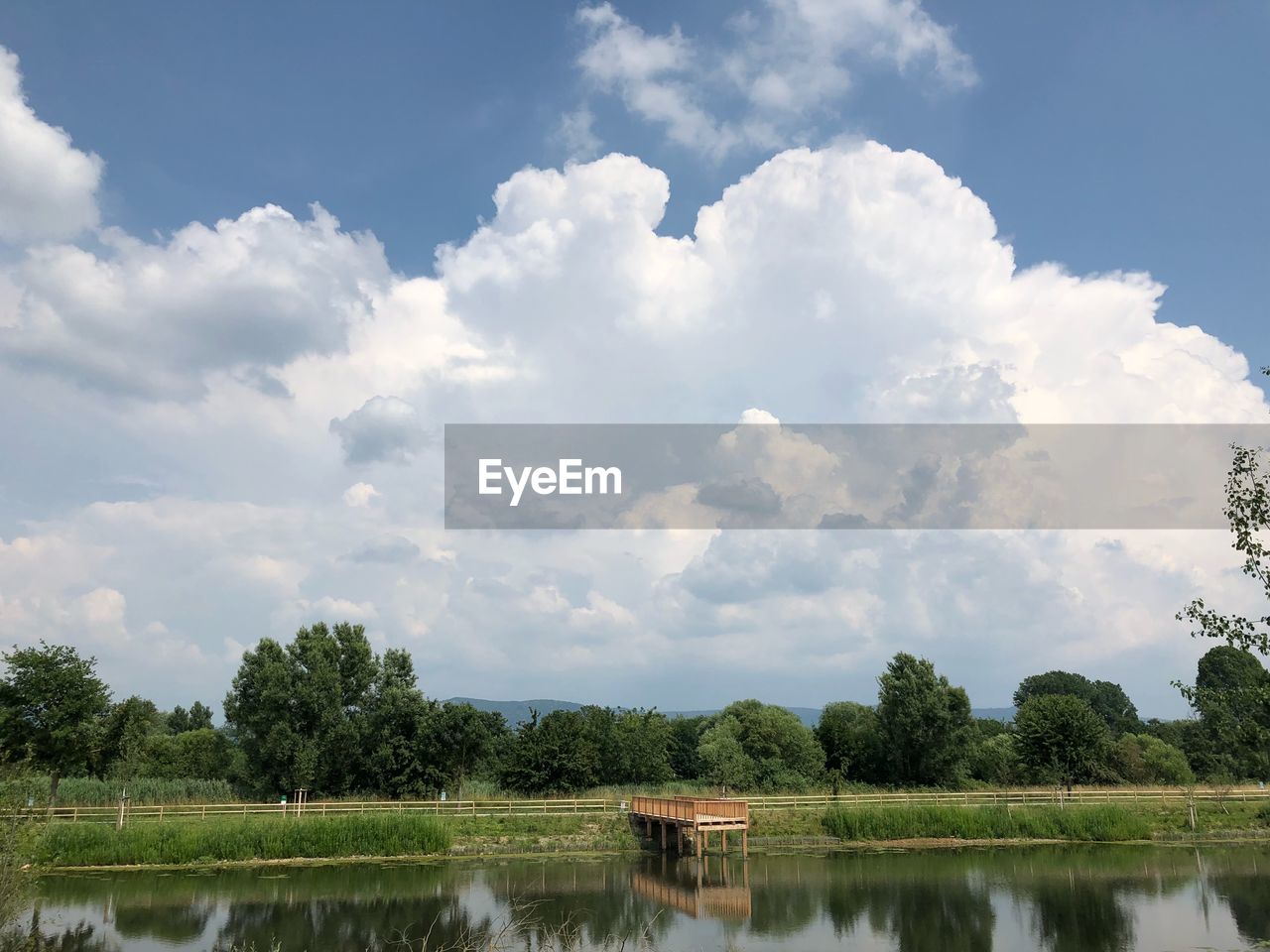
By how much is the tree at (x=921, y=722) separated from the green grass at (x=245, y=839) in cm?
3129

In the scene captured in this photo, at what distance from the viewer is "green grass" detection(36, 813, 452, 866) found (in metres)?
33.4

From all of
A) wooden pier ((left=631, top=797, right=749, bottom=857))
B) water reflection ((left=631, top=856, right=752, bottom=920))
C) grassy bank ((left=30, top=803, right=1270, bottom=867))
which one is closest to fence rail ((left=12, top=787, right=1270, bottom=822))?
wooden pier ((left=631, top=797, right=749, bottom=857))

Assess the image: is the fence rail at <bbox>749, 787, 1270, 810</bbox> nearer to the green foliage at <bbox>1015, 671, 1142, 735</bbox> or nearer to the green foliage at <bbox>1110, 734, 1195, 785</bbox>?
the green foliage at <bbox>1110, 734, 1195, 785</bbox>

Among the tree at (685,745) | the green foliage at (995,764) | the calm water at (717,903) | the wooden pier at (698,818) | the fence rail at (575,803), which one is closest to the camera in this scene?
the calm water at (717,903)

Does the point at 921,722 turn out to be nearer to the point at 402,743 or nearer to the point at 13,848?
the point at 402,743

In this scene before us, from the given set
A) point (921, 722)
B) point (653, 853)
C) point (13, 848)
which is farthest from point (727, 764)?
point (13, 848)

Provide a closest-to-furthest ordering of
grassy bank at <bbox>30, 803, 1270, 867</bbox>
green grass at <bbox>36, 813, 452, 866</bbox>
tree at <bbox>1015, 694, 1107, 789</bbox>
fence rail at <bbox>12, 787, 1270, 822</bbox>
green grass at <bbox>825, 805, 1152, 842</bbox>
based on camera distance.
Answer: green grass at <bbox>36, 813, 452, 866</bbox> < grassy bank at <bbox>30, 803, 1270, 867</bbox> < fence rail at <bbox>12, 787, 1270, 822</bbox> < green grass at <bbox>825, 805, 1152, 842</bbox> < tree at <bbox>1015, 694, 1107, 789</bbox>

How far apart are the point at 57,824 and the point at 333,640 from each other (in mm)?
17320

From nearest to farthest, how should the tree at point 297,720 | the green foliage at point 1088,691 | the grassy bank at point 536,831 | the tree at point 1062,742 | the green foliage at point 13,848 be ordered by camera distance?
the green foliage at point 13,848 → the grassy bank at point 536,831 → the tree at point 297,720 → the tree at point 1062,742 → the green foliage at point 1088,691

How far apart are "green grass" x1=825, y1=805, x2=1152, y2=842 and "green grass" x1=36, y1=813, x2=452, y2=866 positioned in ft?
58.4

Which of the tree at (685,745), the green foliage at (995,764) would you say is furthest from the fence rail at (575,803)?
the tree at (685,745)

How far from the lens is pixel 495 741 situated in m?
49.3

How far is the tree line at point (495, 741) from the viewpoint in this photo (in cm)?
3953

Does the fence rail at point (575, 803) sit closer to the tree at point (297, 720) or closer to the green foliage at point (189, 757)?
the tree at point (297, 720)
